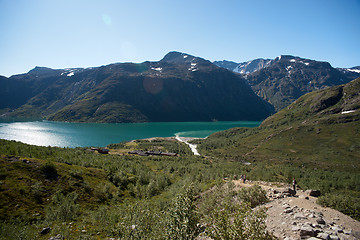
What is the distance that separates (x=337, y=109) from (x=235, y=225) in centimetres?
20424

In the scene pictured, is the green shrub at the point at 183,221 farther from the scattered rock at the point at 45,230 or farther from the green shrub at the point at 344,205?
the green shrub at the point at 344,205

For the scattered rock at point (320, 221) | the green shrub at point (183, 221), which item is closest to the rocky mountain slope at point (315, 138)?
the scattered rock at point (320, 221)

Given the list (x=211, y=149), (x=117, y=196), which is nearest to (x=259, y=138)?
(x=211, y=149)

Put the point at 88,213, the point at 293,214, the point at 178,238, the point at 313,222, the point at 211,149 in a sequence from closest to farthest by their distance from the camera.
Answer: the point at 178,238 < the point at 313,222 < the point at 293,214 < the point at 88,213 < the point at 211,149

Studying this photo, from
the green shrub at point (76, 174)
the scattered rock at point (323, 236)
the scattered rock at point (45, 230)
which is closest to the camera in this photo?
the scattered rock at point (323, 236)

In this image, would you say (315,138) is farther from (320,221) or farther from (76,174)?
(76,174)

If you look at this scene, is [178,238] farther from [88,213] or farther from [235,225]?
[88,213]

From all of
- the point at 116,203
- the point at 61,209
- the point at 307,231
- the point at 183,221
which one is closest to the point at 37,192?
the point at 61,209

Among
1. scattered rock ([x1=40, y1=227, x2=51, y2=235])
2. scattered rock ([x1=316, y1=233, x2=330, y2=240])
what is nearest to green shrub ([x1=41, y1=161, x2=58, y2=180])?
scattered rock ([x1=40, y1=227, x2=51, y2=235])

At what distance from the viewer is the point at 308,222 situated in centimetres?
1565

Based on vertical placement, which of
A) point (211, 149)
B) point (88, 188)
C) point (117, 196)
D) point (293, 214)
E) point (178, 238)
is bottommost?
point (211, 149)

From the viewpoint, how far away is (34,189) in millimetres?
25250

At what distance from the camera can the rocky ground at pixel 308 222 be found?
1402 centimetres

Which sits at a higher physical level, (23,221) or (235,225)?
(235,225)
